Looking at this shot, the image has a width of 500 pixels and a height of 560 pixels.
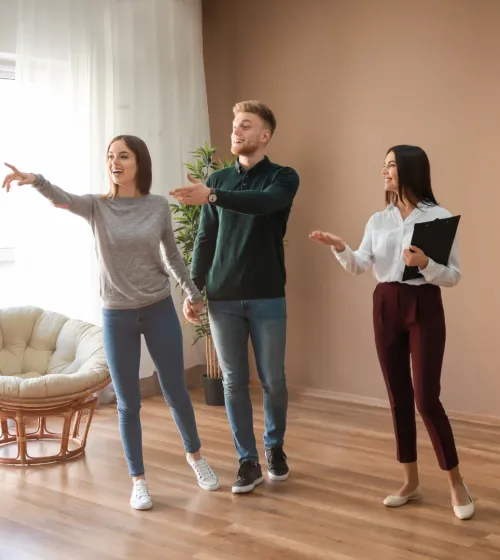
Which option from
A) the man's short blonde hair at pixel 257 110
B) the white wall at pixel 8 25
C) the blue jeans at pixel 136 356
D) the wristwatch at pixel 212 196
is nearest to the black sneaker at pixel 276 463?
the blue jeans at pixel 136 356

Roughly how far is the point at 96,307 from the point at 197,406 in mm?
863

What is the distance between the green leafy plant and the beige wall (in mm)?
450

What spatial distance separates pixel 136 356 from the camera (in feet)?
10.7

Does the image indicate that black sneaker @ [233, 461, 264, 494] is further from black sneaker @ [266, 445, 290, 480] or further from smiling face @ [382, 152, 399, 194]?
smiling face @ [382, 152, 399, 194]

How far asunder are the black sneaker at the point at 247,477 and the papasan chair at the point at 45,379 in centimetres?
90

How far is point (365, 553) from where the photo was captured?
9.25 ft

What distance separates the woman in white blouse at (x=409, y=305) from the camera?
3.02 m

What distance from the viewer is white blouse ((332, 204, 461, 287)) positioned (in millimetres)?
2975

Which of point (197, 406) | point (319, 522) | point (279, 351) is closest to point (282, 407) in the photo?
point (279, 351)

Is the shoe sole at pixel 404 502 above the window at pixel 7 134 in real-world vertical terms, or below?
below

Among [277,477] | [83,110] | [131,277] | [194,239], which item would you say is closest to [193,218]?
[194,239]

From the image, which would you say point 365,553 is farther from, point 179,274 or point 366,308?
point 366,308

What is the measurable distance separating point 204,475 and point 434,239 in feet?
4.57

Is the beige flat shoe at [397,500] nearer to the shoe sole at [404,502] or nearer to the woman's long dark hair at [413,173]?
the shoe sole at [404,502]
